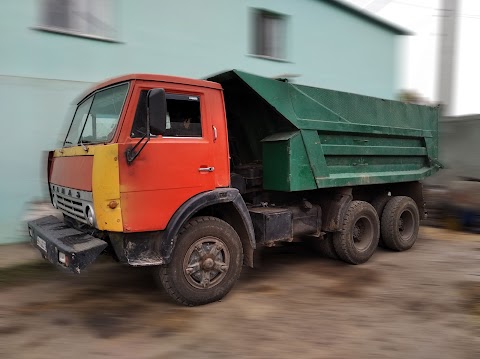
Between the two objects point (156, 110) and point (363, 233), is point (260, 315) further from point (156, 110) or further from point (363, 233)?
point (363, 233)

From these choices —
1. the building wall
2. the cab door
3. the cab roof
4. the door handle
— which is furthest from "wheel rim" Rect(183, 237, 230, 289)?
the building wall

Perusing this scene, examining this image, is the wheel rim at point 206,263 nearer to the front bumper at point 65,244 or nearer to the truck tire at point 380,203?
the front bumper at point 65,244

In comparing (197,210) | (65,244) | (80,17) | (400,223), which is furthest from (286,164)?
(80,17)

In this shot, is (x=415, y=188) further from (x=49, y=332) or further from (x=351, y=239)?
(x=49, y=332)

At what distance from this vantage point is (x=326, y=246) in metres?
6.07

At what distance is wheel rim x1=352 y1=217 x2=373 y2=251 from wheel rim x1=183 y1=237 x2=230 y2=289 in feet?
8.25

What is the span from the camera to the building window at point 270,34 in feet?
33.7

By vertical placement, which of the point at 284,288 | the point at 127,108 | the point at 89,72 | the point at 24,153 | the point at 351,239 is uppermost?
the point at 89,72

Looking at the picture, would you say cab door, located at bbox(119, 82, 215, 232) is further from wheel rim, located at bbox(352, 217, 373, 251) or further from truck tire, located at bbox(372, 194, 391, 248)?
→ truck tire, located at bbox(372, 194, 391, 248)

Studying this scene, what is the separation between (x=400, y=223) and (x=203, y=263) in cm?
400

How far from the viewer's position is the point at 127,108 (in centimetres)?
388

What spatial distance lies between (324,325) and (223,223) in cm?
143

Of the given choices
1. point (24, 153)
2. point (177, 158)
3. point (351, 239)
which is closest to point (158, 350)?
point (177, 158)

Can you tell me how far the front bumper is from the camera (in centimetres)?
362
